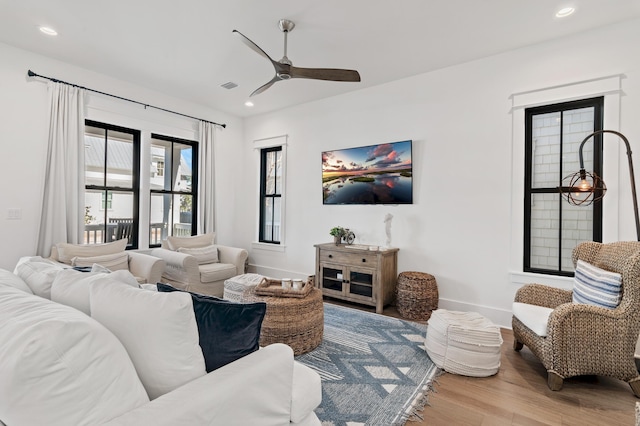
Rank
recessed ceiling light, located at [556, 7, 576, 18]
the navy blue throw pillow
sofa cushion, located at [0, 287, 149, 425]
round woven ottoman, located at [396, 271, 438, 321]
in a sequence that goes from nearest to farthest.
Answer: sofa cushion, located at [0, 287, 149, 425], the navy blue throw pillow, recessed ceiling light, located at [556, 7, 576, 18], round woven ottoman, located at [396, 271, 438, 321]

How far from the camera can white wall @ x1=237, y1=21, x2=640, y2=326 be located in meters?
2.98

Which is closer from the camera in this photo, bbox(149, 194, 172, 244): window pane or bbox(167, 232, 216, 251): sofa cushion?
bbox(167, 232, 216, 251): sofa cushion

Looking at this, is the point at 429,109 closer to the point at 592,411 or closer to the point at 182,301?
the point at 592,411

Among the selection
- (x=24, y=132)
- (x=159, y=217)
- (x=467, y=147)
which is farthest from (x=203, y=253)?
(x=467, y=147)

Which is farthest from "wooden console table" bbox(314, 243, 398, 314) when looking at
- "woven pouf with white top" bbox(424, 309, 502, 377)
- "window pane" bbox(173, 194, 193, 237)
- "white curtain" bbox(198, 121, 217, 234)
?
"window pane" bbox(173, 194, 193, 237)

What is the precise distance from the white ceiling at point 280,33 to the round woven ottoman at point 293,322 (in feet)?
8.04

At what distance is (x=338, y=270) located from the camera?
4172 millimetres

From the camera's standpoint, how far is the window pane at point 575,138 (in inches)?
121

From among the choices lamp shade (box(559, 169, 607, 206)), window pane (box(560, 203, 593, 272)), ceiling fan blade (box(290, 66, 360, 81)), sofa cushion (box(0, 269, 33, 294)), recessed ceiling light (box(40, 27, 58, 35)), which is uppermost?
recessed ceiling light (box(40, 27, 58, 35))

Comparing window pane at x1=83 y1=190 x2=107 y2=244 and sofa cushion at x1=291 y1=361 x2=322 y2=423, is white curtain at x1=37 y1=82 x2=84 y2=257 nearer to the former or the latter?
window pane at x1=83 y1=190 x2=107 y2=244

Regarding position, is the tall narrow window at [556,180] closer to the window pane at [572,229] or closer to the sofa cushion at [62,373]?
the window pane at [572,229]

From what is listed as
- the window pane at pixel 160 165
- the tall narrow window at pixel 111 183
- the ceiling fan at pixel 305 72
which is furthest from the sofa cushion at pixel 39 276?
the window pane at pixel 160 165

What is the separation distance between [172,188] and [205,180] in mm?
514

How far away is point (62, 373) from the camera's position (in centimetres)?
81
